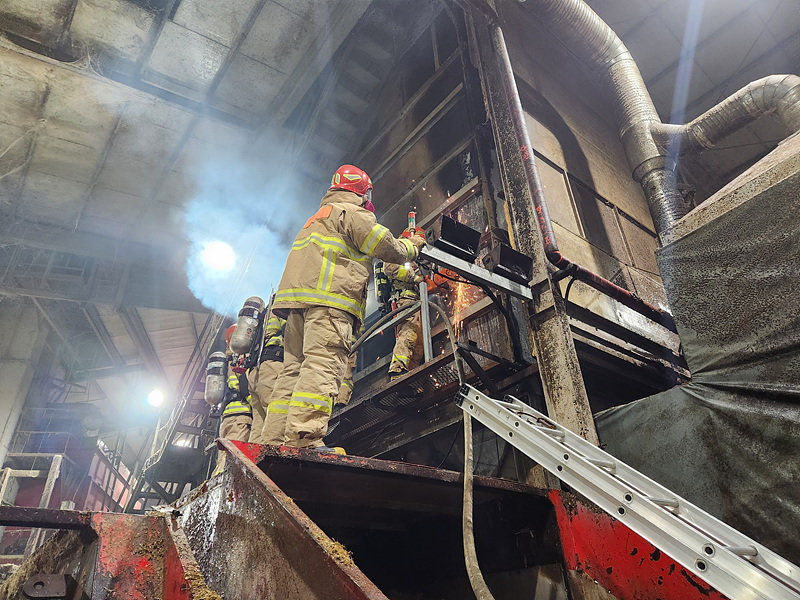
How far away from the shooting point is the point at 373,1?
7.58m

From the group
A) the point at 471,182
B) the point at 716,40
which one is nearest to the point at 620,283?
the point at 471,182

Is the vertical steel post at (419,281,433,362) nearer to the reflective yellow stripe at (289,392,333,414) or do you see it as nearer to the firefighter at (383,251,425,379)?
the firefighter at (383,251,425,379)

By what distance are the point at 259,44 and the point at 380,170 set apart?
9.33 feet

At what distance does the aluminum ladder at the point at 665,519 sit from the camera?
1431 mm

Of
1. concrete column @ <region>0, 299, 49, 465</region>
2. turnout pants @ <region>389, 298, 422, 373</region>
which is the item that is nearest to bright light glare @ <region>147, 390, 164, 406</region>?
concrete column @ <region>0, 299, 49, 465</region>

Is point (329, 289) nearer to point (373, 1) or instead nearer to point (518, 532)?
point (518, 532)

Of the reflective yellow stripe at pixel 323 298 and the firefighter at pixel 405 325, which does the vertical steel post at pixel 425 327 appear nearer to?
the firefighter at pixel 405 325

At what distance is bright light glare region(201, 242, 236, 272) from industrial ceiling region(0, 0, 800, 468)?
0.35 metres

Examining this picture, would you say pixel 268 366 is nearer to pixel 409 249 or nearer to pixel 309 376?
pixel 309 376

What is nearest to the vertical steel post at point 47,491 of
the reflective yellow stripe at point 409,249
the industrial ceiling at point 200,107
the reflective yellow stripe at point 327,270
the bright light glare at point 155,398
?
the industrial ceiling at point 200,107

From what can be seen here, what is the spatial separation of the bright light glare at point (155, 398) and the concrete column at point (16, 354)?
4276 mm

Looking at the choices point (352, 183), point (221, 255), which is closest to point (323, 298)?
point (352, 183)

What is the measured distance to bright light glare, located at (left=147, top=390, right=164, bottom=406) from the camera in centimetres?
1596

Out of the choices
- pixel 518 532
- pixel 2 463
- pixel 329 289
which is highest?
pixel 2 463
